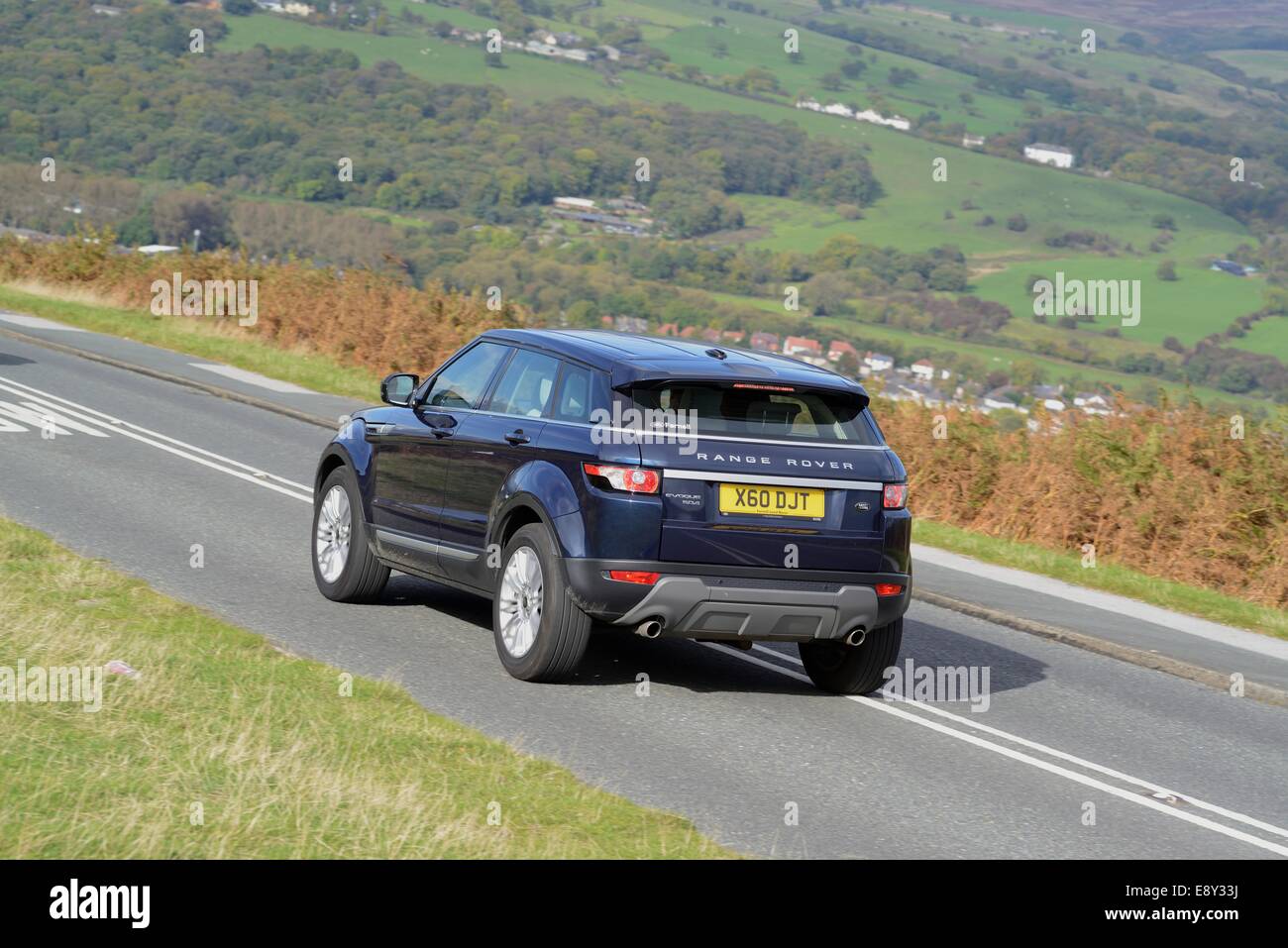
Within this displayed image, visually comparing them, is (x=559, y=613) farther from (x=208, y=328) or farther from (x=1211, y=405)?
(x=208, y=328)

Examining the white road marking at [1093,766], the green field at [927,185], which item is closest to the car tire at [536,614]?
the white road marking at [1093,766]

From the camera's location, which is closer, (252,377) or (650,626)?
(650,626)

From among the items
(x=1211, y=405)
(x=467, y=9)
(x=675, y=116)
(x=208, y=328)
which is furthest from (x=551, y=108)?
(x=1211, y=405)

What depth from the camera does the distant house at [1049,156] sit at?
137875 millimetres

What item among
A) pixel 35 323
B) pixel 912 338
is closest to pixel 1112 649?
pixel 35 323

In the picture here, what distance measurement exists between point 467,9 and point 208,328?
139 metres

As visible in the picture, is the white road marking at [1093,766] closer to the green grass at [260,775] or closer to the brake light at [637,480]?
the brake light at [637,480]

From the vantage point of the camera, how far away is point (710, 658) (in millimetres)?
10219

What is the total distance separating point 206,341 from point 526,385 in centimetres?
2432

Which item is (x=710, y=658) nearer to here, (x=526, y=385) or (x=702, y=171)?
(x=526, y=385)

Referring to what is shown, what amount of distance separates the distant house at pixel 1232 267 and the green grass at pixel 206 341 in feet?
219

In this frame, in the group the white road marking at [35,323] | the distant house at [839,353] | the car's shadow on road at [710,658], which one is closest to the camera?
the car's shadow on road at [710,658]

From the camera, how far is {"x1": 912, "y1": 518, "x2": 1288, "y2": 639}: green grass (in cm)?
1410

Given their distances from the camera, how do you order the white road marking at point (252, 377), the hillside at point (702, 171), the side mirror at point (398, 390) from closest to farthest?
the side mirror at point (398, 390), the white road marking at point (252, 377), the hillside at point (702, 171)
